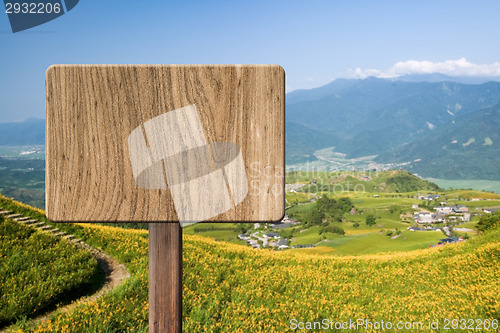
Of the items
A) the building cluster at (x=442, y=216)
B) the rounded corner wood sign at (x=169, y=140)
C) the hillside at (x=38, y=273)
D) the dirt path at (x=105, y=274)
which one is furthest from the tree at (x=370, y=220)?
the rounded corner wood sign at (x=169, y=140)

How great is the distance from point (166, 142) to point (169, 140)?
0.02 metres

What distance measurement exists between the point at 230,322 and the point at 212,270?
2.54m

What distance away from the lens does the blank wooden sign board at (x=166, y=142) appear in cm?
166

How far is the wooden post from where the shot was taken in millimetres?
A: 1965

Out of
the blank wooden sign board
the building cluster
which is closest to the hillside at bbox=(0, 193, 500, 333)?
the blank wooden sign board

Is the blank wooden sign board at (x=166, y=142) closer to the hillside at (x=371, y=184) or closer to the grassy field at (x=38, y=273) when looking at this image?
the grassy field at (x=38, y=273)

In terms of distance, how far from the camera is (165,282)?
201 centimetres

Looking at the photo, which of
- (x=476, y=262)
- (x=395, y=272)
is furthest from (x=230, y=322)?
(x=476, y=262)

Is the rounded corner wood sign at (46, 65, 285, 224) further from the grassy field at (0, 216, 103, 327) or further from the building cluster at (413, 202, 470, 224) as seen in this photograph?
the building cluster at (413, 202, 470, 224)

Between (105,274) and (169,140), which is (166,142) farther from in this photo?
(105,274)

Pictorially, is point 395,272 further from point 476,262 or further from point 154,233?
point 154,233

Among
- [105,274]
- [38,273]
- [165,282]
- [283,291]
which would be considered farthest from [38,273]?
[165,282]

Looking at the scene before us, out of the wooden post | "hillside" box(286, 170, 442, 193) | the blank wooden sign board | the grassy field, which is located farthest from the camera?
"hillside" box(286, 170, 442, 193)

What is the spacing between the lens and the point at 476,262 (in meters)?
10.2
